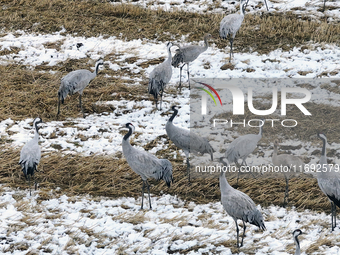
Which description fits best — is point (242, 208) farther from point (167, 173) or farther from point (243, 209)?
point (167, 173)

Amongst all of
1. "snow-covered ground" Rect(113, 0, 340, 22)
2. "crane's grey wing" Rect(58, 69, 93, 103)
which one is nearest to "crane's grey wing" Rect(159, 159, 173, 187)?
"crane's grey wing" Rect(58, 69, 93, 103)

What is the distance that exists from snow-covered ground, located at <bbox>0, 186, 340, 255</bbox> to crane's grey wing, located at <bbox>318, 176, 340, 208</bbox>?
15.9 inches

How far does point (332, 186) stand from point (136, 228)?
2.49 meters

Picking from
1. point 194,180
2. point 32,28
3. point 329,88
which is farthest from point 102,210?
point 32,28

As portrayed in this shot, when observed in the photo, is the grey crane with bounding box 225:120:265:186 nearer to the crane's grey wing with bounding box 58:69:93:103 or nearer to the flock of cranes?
the flock of cranes

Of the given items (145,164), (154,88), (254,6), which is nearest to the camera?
(145,164)

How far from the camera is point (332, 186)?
522 centimetres

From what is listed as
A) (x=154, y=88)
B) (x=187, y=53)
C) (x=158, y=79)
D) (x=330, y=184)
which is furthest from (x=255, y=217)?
(x=187, y=53)

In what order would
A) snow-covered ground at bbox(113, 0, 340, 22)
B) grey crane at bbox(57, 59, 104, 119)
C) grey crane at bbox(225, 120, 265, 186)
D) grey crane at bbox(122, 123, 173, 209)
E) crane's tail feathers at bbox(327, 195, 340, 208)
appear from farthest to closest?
snow-covered ground at bbox(113, 0, 340, 22)
grey crane at bbox(57, 59, 104, 119)
grey crane at bbox(225, 120, 265, 186)
grey crane at bbox(122, 123, 173, 209)
crane's tail feathers at bbox(327, 195, 340, 208)

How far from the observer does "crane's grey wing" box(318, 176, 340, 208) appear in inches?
204

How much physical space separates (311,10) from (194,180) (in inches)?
343

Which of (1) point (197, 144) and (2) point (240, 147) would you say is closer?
(2) point (240, 147)

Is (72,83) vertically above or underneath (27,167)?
above

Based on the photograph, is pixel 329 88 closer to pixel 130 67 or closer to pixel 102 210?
pixel 130 67
